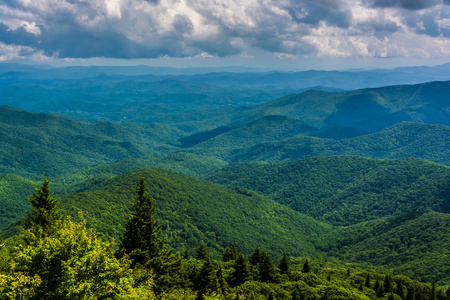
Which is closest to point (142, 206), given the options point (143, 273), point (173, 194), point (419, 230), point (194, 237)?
point (143, 273)

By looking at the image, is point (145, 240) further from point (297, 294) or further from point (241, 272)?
point (297, 294)

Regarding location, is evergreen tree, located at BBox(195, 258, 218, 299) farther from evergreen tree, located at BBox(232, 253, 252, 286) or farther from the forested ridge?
evergreen tree, located at BBox(232, 253, 252, 286)

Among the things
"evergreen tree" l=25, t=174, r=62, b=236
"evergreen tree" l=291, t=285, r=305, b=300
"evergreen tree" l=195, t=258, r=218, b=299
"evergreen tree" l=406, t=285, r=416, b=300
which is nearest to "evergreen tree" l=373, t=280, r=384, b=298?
"evergreen tree" l=406, t=285, r=416, b=300

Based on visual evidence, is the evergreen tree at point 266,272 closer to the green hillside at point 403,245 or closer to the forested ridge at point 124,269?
the forested ridge at point 124,269

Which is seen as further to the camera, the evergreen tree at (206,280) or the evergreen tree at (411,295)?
the evergreen tree at (411,295)

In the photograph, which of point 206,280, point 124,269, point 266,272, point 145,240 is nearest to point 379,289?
point 266,272

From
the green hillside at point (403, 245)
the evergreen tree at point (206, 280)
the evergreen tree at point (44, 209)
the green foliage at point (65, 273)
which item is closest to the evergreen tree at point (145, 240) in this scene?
the evergreen tree at point (44, 209)

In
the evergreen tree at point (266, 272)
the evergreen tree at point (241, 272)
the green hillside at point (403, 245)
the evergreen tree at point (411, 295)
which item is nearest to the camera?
the evergreen tree at point (241, 272)

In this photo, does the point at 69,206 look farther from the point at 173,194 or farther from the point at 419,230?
the point at 419,230
